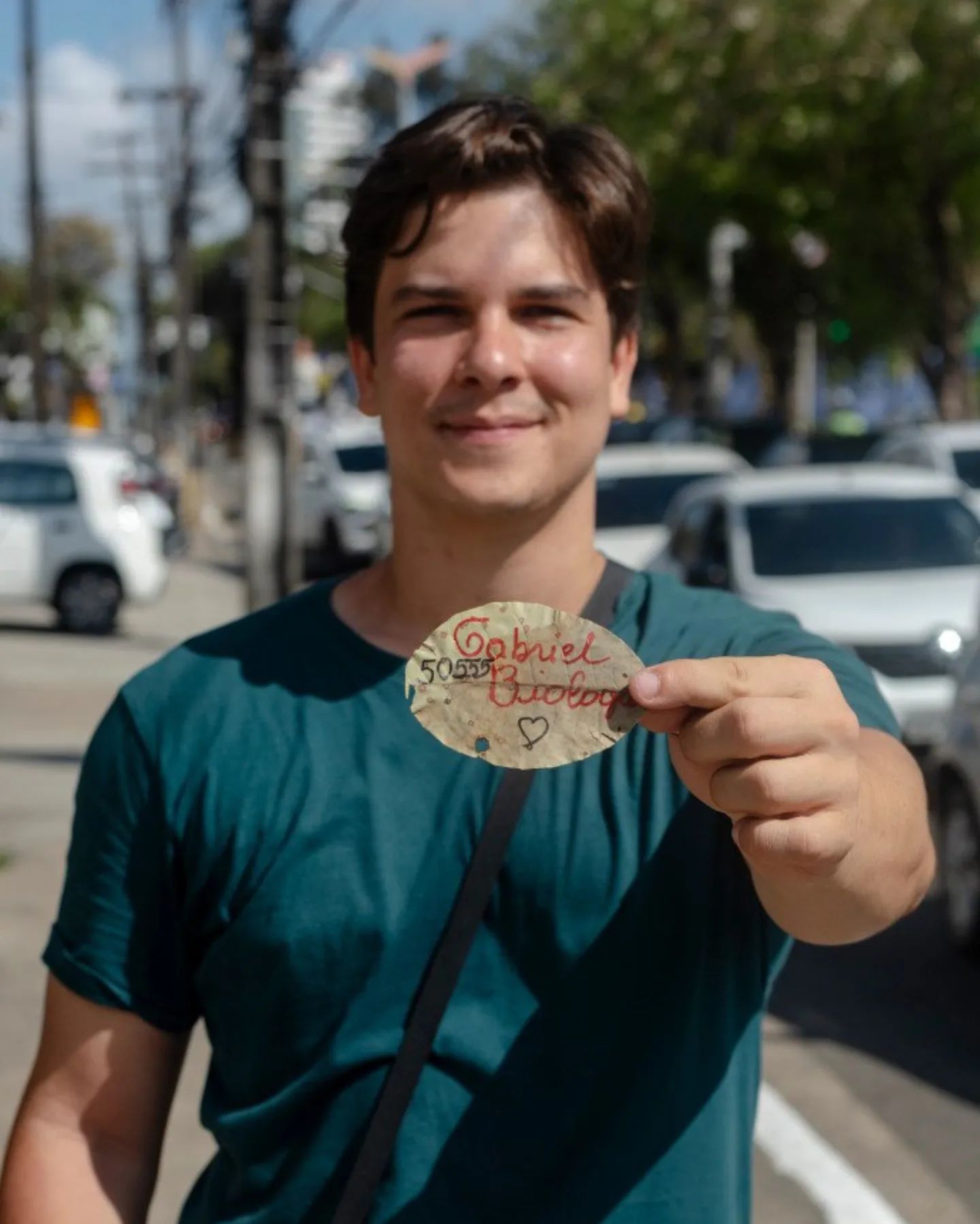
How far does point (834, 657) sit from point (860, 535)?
9.77 m

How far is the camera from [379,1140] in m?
1.92

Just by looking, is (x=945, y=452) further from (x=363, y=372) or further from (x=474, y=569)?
(x=474, y=569)

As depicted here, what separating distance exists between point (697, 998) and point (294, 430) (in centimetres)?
1242

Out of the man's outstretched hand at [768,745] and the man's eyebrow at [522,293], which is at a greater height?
the man's eyebrow at [522,293]

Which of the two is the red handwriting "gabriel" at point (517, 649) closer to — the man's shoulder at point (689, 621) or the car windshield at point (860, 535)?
the man's shoulder at point (689, 621)

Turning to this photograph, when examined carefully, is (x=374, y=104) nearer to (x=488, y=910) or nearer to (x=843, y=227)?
(x=843, y=227)

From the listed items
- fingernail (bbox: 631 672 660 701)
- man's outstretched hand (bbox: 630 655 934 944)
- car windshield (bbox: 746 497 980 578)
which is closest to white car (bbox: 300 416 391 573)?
car windshield (bbox: 746 497 980 578)

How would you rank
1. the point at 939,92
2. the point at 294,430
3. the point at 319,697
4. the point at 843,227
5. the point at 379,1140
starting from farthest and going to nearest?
the point at 843,227 → the point at 939,92 → the point at 294,430 → the point at 319,697 → the point at 379,1140

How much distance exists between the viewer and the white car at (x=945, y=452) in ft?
58.0

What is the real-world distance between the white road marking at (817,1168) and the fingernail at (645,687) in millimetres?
3516

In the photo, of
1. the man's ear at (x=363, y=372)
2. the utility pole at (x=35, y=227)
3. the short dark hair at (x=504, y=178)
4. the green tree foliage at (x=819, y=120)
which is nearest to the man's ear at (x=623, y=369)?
the short dark hair at (x=504, y=178)

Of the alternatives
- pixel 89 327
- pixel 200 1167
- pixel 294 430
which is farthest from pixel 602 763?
pixel 89 327

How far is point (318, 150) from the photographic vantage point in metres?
27.3

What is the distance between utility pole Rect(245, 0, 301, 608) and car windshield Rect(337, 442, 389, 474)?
11672 millimetres
